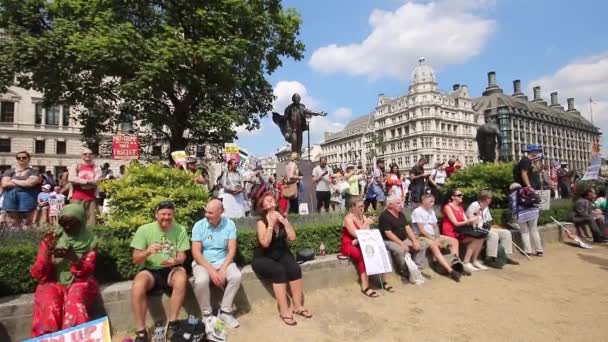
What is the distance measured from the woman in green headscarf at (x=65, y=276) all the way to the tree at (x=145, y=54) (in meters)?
10.1

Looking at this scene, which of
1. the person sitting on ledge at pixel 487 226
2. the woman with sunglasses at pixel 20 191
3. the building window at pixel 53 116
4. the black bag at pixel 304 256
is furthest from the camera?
the building window at pixel 53 116

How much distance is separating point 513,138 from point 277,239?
10553 cm

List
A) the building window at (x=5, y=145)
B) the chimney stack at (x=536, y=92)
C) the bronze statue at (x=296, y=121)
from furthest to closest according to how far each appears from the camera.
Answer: the chimney stack at (x=536, y=92), the building window at (x=5, y=145), the bronze statue at (x=296, y=121)

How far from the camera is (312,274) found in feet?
18.1

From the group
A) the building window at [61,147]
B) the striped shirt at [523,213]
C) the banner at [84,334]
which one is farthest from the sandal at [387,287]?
the building window at [61,147]

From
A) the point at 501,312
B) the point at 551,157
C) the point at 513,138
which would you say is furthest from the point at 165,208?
the point at 551,157

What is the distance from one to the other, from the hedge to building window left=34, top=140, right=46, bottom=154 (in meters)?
47.0

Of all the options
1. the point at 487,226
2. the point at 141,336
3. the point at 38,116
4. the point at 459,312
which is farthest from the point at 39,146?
the point at 459,312

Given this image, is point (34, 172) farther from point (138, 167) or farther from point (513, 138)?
point (513, 138)

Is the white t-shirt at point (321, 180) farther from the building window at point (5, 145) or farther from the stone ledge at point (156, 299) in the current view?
the building window at point (5, 145)

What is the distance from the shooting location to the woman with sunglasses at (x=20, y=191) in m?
6.39

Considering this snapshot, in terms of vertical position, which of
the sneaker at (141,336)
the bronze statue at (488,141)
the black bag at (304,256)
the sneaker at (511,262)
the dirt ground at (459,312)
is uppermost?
the bronze statue at (488,141)

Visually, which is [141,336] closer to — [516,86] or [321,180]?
[321,180]

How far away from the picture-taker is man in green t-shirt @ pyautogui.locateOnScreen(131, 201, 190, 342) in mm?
3854
